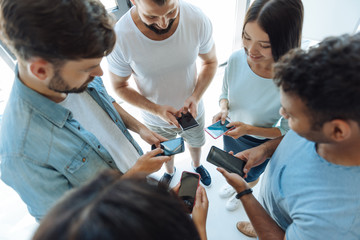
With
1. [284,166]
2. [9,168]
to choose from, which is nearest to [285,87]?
[284,166]

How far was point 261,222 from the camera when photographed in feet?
2.52

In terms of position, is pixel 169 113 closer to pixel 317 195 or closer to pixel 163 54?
pixel 163 54

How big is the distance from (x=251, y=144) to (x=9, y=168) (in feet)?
4.14

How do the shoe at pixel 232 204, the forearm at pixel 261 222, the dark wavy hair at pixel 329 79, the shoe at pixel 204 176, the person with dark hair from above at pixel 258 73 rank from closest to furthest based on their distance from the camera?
1. the dark wavy hair at pixel 329 79
2. the forearm at pixel 261 222
3. the person with dark hair from above at pixel 258 73
4. the shoe at pixel 232 204
5. the shoe at pixel 204 176

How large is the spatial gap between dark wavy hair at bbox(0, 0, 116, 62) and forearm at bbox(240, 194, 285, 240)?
0.87 metres

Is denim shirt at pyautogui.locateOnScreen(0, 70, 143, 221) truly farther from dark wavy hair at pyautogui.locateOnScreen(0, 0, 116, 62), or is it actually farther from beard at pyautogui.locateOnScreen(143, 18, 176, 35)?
beard at pyautogui.locateOnScreen(143, 18, 176, 35)

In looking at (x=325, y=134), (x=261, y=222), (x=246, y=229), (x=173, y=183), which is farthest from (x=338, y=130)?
(x=173, y=183)

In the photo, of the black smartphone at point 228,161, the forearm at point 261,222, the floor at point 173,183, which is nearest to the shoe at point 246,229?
the floor at point 173,183

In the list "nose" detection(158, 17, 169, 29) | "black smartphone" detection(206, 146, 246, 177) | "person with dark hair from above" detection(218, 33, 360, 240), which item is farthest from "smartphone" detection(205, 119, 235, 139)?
"nose" detection(158, 17, 169, 29)

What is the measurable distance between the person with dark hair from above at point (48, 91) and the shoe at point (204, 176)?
3.66 ft

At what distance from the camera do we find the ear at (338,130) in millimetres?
496

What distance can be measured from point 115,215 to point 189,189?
2.33 feet

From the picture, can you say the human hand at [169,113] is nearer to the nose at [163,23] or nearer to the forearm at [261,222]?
the nose at [163,23]

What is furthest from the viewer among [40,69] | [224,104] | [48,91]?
[224,104]
